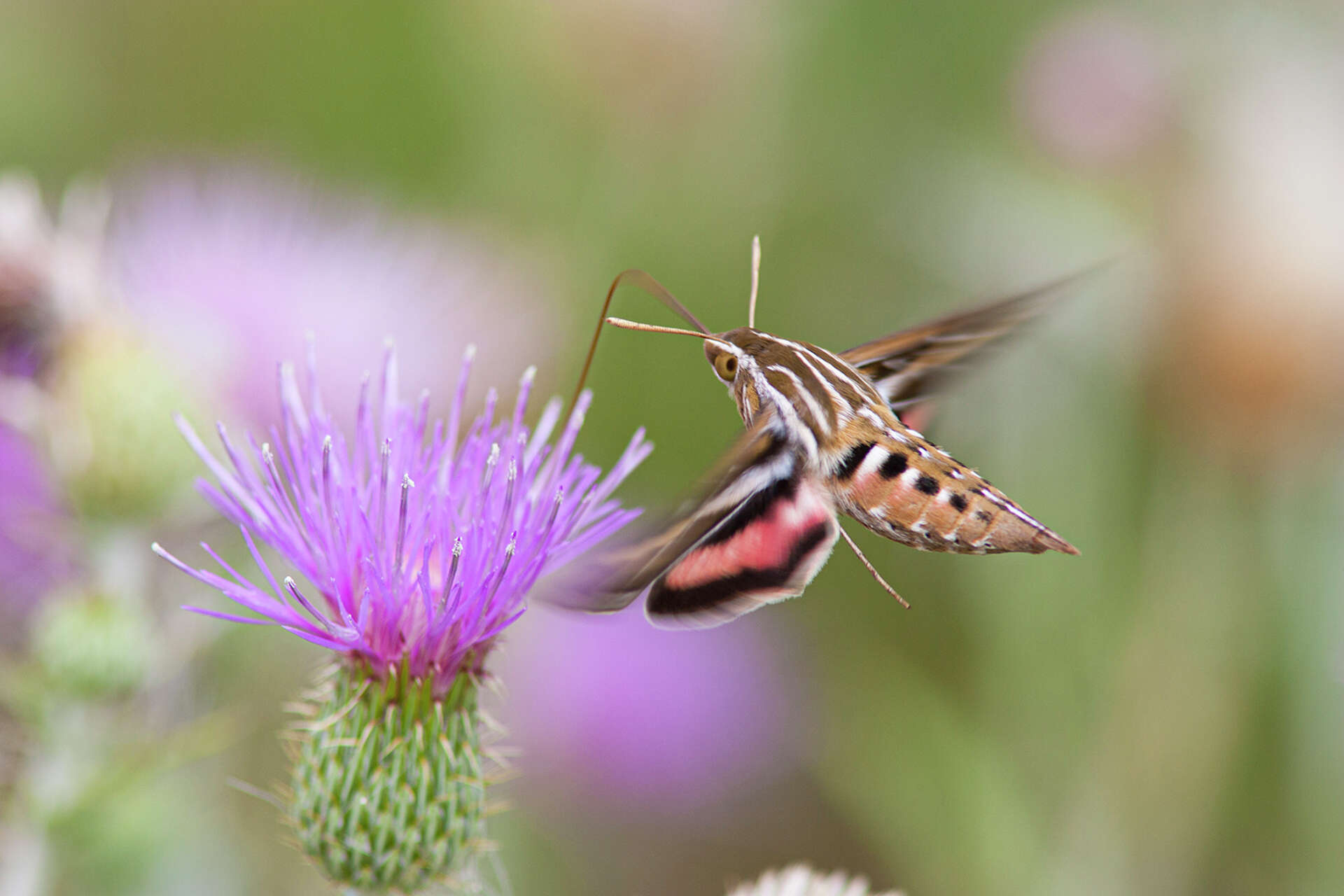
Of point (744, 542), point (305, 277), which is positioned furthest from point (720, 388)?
point (744, 542)

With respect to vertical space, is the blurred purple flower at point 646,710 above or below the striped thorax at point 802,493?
below

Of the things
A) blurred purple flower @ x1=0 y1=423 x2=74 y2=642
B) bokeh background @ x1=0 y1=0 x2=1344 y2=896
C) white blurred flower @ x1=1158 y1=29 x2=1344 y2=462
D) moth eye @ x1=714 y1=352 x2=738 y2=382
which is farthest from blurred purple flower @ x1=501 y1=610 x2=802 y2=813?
moth eye @ x1=714 y1=352 x2=738 y2=382

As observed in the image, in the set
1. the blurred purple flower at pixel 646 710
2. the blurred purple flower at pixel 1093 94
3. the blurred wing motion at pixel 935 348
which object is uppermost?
the blurred purple flower at pixel 1093 94

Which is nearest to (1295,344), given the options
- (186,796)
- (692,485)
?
(692,485)

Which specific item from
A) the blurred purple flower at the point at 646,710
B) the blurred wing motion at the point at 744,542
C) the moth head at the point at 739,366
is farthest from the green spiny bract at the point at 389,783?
the blurred purple flower at the point at 646,710

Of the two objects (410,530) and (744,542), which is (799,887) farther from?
(410,530)

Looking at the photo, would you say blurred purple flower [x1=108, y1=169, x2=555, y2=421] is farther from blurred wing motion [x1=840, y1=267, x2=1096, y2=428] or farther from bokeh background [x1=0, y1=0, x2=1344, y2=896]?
blurred wing motion [x1=840, y1=267, x2=1096, y2=428]

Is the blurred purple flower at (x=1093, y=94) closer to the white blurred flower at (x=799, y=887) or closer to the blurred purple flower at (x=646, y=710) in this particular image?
the blurred purple flower at (x=646, y=710)
